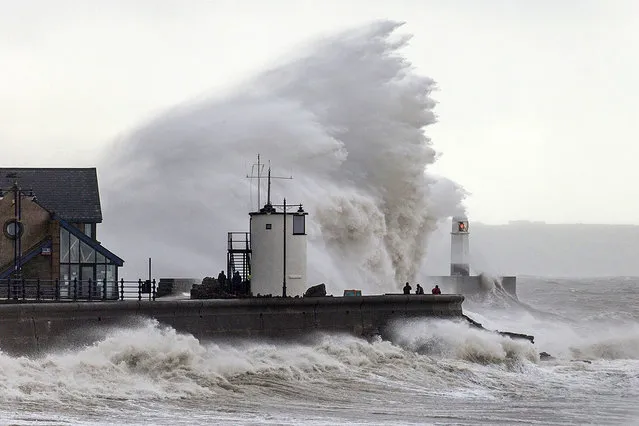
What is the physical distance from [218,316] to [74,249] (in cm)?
556

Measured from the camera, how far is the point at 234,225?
4319 centimetres

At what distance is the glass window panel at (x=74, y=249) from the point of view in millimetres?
32906

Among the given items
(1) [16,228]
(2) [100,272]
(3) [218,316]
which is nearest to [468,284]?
(2) [100,272]

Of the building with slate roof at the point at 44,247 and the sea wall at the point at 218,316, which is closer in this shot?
the sea wall at the point at 218,316

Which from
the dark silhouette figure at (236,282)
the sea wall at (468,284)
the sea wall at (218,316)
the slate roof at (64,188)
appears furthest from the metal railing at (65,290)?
the sea wall at (468,284)

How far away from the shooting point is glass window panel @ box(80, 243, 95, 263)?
3303 centimetres

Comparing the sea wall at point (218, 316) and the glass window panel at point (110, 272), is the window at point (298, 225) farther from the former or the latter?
the glass window panel at point (110, 272)

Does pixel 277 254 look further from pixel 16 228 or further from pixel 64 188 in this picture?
pixel 64 188

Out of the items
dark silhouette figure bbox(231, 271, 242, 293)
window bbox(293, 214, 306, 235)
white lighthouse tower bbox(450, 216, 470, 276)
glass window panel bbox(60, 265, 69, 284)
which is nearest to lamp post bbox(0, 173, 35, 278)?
glass window panel bbox(60, 265, 69, 284)

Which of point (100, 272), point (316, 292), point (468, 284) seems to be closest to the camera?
point (316, 292)

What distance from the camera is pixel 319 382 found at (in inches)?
1105

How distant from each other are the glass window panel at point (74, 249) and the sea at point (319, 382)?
579 centimetres

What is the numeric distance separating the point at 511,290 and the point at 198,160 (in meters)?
18.6

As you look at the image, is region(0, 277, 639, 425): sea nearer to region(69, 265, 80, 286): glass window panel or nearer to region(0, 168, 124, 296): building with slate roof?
region(0, 168, 124, 296): building with slate roof
